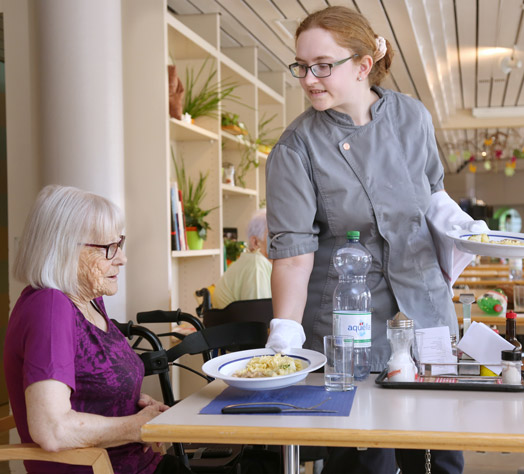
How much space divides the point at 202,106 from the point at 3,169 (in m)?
1.61

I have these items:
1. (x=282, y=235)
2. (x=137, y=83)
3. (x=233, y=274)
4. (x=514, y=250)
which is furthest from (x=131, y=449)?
(x=137, y=83)

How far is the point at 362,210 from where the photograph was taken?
1.88 m

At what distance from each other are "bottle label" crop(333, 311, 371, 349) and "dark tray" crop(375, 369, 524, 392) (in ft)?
0.30

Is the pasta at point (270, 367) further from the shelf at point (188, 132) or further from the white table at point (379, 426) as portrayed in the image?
the shelf at point (188, 132)

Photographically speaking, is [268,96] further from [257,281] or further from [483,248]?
[483,248]

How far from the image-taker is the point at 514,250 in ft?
5.69

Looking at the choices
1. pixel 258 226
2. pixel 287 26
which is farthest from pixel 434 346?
pixel 287 26

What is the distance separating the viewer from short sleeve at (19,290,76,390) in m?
1.57

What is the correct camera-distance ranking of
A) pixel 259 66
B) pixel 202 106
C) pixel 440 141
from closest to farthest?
pixel 202 106 → pixel 259 66 → pixel 440 141

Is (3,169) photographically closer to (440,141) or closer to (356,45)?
(356,45)

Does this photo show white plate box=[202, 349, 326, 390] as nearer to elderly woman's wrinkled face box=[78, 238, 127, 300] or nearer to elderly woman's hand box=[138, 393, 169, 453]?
elderly woman's hand box=[138, 393, 169, 453]

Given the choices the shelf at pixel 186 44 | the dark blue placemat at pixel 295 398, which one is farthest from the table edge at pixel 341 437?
the shelf at pixel 186 44

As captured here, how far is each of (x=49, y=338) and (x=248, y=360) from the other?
448 millimetres

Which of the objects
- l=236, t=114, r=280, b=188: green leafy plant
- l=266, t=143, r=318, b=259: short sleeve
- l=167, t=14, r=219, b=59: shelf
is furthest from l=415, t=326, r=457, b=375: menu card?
l=236, t=114, r=280, b=188: green leafy plant
